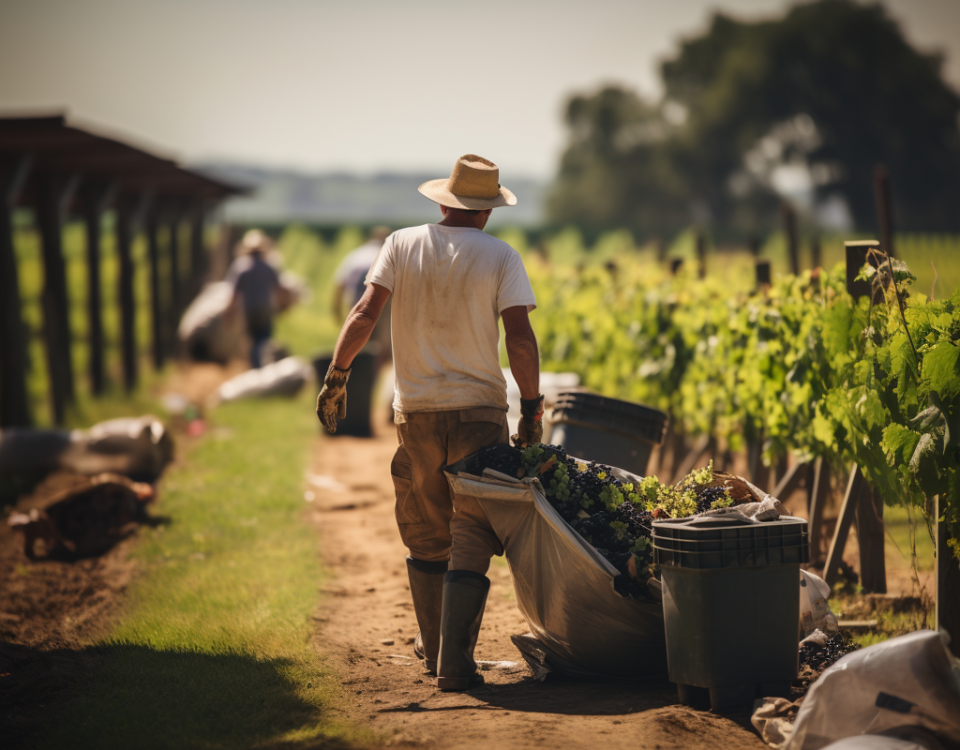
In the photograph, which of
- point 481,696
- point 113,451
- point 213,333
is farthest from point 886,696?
point 213,333

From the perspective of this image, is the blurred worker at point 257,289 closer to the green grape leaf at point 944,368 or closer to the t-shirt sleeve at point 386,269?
the t-shirt sleeve at point 386,269

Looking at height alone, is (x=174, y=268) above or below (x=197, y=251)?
below

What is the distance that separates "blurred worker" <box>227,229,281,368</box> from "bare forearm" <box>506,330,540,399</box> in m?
10.2

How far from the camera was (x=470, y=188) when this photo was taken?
14.0 feet

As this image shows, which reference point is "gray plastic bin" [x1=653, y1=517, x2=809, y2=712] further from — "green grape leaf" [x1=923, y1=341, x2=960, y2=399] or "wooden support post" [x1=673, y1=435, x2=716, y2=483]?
"wooden support post" [x1=673, y1=435, x2=716, y2=483]

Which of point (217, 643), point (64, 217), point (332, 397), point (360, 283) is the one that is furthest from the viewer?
point (64, 217)

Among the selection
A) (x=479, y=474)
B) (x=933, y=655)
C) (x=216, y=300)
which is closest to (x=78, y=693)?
(x=479, y=474)

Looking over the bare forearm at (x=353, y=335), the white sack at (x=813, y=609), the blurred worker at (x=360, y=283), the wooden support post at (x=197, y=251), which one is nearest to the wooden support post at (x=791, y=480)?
the white sack at (x=813, y=609)

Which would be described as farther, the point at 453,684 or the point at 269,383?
the point at 269,383

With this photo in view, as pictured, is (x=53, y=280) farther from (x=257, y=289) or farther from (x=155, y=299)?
(x=155, y=299)

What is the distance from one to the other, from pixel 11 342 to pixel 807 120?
53352mm

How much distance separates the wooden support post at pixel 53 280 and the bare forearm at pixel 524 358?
27.6 feet

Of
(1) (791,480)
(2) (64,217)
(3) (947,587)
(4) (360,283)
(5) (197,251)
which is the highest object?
(5) (197,251)

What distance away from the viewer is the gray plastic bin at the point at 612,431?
5.82 m
